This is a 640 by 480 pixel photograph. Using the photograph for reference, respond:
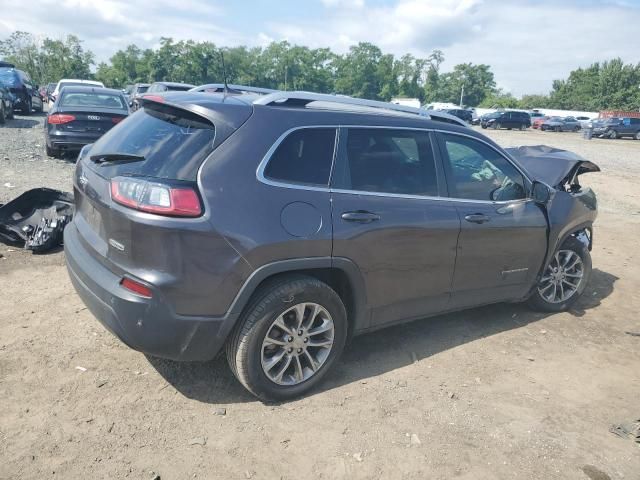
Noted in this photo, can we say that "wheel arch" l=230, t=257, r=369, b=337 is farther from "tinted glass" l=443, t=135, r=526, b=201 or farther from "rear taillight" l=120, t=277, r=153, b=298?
"tinted glass" l=443, t=135, r=526, b=201

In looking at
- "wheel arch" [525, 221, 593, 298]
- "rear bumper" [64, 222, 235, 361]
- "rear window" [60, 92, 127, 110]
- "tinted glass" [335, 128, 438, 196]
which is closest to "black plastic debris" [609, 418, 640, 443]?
"wheel arch" [525, 221, 593, 298]

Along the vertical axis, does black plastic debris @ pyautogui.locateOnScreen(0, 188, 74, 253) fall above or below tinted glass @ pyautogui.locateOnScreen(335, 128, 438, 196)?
below

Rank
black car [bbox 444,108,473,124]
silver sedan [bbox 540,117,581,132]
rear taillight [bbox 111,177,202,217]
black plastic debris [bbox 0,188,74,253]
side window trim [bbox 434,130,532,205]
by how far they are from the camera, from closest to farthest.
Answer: rear taillight [bbox 111,177,202,217]
side window trim [bbox 434,130,532,205]
black plastic debris [bbox 0,188,74,253]
black car [bbox 444,108,473,124]
silver sedan [bbox 540,117,581,132]

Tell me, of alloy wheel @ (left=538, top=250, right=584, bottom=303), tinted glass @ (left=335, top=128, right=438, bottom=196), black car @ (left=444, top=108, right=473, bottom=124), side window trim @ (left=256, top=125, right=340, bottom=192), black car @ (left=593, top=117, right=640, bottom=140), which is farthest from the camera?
black car @ (left=444, top=108, right=473, bottom=124)

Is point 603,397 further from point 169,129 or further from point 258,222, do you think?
point 169,129

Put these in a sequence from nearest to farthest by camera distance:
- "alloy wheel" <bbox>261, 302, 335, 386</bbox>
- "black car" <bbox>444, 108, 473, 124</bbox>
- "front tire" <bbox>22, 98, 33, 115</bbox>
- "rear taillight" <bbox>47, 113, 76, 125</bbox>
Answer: "alloy wheel" <bbox>261, 302, 335, 386</bbox>, "rear taillight" <bbox>47, 113, 76, 125</bbox>, "front tire" <bbox>22, 98, 33, 115</bbox>, "black car" <bbox>444, 108, 473, 124</bbox>

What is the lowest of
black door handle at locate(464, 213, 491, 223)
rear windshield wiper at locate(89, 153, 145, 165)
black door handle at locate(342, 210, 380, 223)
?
black door handle at locate(464, 213, 491, 223)

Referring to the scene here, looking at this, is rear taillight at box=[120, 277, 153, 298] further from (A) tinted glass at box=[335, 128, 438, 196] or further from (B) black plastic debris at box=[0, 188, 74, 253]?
(B) black plastic debris at box=[0, 188, 74, 253]

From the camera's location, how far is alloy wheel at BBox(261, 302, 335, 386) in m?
3.15

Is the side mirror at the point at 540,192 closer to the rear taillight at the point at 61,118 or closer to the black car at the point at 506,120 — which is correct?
the rear taillight at the point at 61,118

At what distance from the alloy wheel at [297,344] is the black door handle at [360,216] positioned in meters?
0.58

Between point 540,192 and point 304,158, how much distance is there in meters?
2.29

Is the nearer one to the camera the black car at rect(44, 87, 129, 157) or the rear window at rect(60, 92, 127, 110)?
the black car at rect(44, 87, 129, 157)

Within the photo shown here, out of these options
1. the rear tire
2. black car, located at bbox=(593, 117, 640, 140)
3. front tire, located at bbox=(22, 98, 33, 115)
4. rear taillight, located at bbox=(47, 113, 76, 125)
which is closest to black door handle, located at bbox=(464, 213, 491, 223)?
rear taillight, located at bbox=(47, 113, 76, 125)
